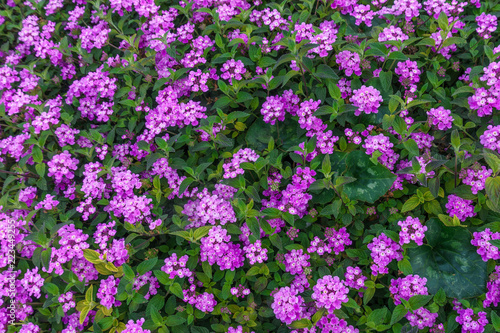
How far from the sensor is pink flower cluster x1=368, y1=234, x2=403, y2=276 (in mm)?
3498

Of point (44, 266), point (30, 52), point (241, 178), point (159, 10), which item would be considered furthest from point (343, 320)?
point (30, 52)

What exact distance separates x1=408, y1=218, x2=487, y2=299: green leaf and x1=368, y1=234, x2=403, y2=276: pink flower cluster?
0.97 feet

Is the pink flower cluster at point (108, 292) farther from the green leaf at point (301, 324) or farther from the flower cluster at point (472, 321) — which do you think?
the flower cluster at point (472, 321)

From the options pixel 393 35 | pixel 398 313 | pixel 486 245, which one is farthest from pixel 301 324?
pixel 393 35

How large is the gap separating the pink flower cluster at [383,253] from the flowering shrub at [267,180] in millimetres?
22

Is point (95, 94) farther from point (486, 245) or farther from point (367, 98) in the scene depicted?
point (486, 245)

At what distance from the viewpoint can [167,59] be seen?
189 inches

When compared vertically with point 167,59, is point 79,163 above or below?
below

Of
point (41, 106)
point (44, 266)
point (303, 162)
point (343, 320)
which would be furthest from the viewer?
point (41, 106)

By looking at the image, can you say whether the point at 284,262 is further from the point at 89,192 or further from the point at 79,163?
the point at 79,163

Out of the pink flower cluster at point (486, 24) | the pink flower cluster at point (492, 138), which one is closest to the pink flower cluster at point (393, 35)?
the pink flower cluster at point (486, 24)

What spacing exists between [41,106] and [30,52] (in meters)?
1.77

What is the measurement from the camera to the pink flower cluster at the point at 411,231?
3.46 m

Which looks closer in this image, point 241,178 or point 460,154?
point 460,154
